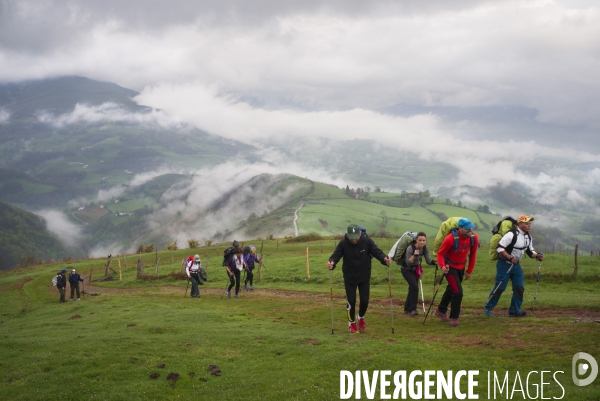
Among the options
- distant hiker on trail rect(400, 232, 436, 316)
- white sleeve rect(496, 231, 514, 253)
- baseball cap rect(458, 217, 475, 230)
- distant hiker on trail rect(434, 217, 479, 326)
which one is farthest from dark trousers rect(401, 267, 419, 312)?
baseball cap rect(458, 217, 475, 230)

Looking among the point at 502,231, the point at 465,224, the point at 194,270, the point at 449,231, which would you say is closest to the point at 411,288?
the point at 449,231

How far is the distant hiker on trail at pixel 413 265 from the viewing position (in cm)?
1773

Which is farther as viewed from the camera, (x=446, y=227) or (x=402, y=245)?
(x=402, y=245)

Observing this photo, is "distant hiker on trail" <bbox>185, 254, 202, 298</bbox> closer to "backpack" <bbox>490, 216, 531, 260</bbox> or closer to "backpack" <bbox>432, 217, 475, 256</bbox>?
"backpack" <bbox>432, 217, 475, 256</bbox>

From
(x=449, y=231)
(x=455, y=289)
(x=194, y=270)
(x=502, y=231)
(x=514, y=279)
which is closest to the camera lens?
(x=455, y=289)

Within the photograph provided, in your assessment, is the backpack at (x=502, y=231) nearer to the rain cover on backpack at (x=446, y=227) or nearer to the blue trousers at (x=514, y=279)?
the blue trousers at (x=514, y=279)

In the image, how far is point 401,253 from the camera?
18.5 metres

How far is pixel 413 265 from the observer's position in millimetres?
18328

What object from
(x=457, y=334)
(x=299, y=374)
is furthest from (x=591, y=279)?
(x=299, y=374)

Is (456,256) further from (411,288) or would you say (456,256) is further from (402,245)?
(411,288)

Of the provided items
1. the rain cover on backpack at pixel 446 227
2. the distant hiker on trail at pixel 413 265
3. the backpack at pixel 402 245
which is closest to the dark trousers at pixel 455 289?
the rain cover on backpack at pixel 446 227

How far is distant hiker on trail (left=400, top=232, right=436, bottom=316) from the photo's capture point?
17.7 m

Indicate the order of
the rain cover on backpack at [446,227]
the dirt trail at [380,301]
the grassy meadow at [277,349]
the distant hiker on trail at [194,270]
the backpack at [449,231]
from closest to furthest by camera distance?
1. the grassy meadow at [277,349]
2. the backpack at [449,231]
3. the rain cover on backpack at [446,227]
4. the dirt trail at [380,301]
5. the distant hiker on trail at [194,270]

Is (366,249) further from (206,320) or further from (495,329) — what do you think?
(206,320)
